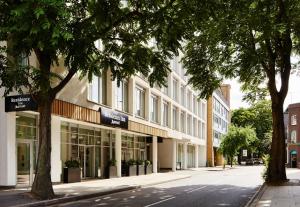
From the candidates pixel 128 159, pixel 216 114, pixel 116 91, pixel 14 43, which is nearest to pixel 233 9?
pixel 14 43

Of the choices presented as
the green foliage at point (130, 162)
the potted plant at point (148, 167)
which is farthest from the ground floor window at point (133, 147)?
the potted plant at point (148, 167)

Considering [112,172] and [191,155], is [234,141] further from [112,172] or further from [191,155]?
[112,172]

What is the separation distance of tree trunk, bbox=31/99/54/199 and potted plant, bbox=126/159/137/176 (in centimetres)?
1960

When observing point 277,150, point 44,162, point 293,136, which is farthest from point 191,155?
point 44,162

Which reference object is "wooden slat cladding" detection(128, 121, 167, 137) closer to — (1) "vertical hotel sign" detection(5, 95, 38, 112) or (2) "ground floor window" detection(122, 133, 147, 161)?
(2) "ground floor window" detection(122, 133, 147, 161)

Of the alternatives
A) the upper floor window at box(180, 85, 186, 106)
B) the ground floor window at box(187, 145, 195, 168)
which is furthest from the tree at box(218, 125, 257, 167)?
the upper floor window at box(180, 85, 186, 106)

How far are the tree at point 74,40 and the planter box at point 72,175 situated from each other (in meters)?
8.87

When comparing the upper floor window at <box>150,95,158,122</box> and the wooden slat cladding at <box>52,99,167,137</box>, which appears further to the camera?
the upper floor window at <box>150,95,158,122</box>

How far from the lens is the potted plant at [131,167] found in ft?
125

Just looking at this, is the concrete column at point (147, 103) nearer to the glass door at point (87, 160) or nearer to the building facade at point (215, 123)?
the glass door at point (87, 160)

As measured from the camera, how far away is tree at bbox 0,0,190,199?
47.3 ft

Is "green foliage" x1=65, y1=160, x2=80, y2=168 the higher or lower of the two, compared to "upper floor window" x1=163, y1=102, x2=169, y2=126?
lower

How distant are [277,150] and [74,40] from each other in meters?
15.5

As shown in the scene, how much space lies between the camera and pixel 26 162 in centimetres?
2475
